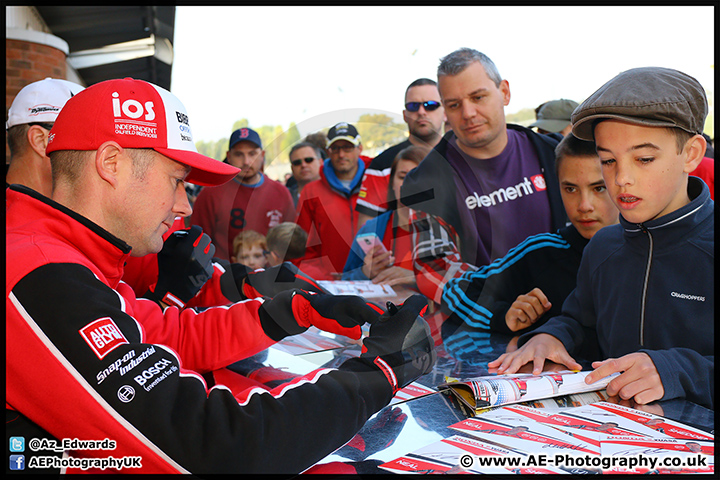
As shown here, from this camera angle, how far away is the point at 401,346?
0.86 meters

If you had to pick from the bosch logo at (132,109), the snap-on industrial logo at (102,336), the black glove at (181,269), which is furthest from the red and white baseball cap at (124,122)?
the black glove at (181,269)

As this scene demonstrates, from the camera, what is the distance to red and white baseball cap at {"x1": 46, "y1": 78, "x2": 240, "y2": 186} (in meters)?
0.92

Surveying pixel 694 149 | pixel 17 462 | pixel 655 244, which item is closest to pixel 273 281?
pixel 17 462

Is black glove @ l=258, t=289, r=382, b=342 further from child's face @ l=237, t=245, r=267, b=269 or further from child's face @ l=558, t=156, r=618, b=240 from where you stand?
child's face @ l=237, t=245, r=267, b=269

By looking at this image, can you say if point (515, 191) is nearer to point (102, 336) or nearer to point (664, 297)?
point (664, 297)

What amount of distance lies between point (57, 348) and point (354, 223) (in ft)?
3.65

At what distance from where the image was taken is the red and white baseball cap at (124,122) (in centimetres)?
92

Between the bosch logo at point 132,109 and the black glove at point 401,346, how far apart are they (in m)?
0.56

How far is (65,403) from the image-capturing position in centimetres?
69

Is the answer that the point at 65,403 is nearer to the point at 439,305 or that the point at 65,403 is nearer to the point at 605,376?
the point at 605,376

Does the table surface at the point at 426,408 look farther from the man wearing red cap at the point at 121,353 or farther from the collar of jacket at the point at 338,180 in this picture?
the collar of jacket at the point at 338,180

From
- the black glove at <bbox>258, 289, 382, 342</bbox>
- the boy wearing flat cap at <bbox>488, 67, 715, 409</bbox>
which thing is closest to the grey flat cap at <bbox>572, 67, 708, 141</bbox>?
the boy wearing flat cap at <bbox>488, 67, 715, 409</bbox>

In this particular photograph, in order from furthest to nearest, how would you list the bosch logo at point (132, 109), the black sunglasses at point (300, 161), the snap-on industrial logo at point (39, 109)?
the black sunglasses at point (300, 161) → the snap-on industrial logo at point (39, 109) → the bosch logo at point (132, 109)

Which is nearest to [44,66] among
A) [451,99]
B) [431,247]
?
[451,99]
